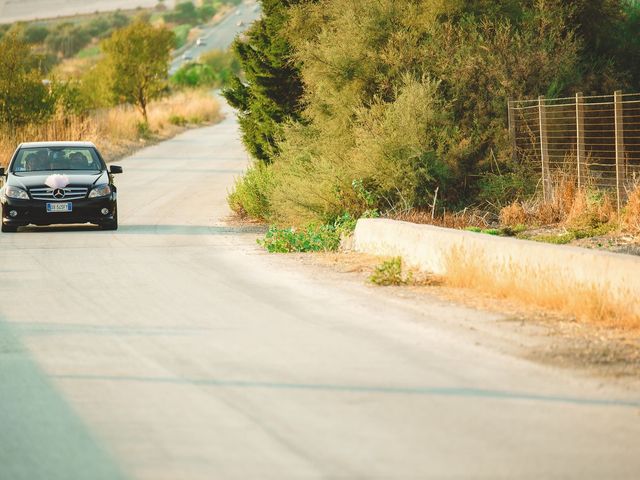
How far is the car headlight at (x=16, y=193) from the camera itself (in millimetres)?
21375

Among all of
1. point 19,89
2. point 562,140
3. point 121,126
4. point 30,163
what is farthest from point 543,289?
point 121,126

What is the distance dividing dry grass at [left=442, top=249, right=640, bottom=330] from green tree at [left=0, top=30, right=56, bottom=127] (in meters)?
30.0

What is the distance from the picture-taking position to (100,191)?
850 inches

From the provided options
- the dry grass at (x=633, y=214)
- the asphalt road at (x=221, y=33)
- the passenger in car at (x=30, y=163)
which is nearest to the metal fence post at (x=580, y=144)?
the dry grass at (x=633, y=214)

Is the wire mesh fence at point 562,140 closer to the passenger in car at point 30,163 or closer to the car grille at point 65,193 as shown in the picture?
the car grille at point 65,193

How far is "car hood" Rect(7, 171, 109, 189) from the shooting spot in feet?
70.6

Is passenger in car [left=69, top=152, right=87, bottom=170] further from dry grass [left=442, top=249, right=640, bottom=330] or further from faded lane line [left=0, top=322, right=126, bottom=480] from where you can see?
faded lane line [left=0, top=322, right=126, bottom=480]

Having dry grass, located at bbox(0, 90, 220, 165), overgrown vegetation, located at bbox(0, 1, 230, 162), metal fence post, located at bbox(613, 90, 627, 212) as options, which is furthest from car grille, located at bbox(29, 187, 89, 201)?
overgrown vegetation, located at bbox(0, 1, 230, 162)

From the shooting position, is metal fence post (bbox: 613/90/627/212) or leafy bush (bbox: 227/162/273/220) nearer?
metal fence post (bbox: 613/90/627/212)

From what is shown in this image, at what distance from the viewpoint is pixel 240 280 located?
559 inches

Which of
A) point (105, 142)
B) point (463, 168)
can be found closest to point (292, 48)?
point (463, 168)

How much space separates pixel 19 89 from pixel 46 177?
20.4 meters

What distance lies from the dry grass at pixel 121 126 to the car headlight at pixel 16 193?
1616 centimetres

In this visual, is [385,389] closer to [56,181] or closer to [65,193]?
[65,193]
